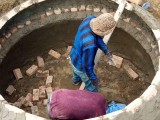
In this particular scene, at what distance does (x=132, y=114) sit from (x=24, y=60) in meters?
2.30

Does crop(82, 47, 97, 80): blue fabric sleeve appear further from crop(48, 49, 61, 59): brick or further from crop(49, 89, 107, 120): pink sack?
crop(48, 49, 61, 59): brick

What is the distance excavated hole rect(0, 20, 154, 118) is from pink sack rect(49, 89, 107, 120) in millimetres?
1510

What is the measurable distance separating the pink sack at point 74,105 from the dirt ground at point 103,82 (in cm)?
152

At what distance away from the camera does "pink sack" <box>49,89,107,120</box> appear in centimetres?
337

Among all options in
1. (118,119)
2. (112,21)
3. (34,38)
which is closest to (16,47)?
(34,38)

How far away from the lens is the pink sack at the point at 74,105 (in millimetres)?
3369

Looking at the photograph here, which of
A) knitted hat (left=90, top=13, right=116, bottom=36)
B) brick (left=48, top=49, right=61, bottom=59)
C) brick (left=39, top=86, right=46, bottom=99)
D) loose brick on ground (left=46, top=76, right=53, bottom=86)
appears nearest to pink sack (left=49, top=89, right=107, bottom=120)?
knitted hat (left=90, top=13, right=116, bottom=36)

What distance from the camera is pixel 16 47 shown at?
15.9ft

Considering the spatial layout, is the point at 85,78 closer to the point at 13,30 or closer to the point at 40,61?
the point at 40,61

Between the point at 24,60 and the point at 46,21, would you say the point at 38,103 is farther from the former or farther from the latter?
the point at 46,21

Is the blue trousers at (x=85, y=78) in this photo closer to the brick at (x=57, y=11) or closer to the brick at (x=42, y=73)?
the brick at (x=42, y=73)

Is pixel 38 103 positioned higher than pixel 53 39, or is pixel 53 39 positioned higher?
pixel 53 39

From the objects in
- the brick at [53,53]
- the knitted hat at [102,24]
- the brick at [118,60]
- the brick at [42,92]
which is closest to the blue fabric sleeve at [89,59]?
the knitted hat at [102,24]

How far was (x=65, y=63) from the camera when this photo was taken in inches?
212
